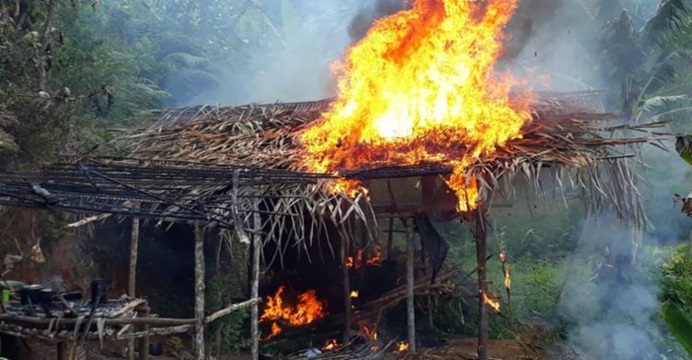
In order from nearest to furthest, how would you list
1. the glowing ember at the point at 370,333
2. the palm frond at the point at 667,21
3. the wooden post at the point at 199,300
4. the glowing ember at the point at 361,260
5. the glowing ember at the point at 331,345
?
1. the wooden post at the point at 199,300
2. the glowing ember at the point at 331,345
3. the glowing ember at the point at 370,333
4. the glowing ember at the point at 361,260
5. the palm frond at the point at 667,21

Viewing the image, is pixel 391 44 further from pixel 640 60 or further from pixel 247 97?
pixel 247 97

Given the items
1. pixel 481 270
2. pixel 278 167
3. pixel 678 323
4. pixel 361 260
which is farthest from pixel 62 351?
pixel 361 260

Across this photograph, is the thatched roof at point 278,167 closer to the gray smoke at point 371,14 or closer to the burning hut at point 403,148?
the burning hut at point 403,148

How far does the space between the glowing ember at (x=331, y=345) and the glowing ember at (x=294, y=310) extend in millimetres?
727

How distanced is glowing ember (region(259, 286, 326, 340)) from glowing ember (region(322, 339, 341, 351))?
28.6 inches

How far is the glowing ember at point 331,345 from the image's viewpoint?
9.70 m

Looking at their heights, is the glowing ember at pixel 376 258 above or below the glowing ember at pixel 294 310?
above

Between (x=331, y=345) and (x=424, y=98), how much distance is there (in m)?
4.41

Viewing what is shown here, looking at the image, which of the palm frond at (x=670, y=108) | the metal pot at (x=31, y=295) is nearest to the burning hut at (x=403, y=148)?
the metal pot at (x=31, y=295)

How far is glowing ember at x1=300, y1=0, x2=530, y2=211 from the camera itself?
29.0 feet

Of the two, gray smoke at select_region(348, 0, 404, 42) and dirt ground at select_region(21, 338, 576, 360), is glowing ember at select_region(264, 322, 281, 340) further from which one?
gray smoke at select_region(348, 0, 404, 42)

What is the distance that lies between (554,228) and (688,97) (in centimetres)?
562

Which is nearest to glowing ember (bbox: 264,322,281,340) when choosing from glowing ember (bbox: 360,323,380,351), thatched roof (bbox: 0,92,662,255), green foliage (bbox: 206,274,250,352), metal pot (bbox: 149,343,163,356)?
green foliage (bbox: 206,274,250,352)

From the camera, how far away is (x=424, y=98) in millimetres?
9992
